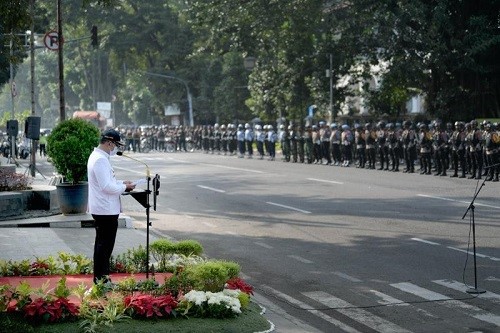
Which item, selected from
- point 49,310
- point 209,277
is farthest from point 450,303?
point 49,310

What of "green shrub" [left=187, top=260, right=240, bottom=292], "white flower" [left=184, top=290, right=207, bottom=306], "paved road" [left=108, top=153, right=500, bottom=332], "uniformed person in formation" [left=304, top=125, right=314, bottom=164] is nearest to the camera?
"white flower" [left=184, top=290, right=207, bottom=306]

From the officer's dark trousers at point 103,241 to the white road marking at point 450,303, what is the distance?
3.84 meters

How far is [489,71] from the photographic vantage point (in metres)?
42.8

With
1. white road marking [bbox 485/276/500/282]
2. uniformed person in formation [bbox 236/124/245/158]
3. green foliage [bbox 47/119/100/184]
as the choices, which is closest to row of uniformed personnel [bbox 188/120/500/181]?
uniformed person in formation [bbox 236/124/245/158]

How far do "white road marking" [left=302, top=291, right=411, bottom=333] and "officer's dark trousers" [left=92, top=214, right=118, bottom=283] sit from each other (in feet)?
8.72

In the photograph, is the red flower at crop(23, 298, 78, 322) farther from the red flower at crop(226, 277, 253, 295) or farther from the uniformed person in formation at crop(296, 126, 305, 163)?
the uniformed person in formation at crop(296, 126, 305, 163)

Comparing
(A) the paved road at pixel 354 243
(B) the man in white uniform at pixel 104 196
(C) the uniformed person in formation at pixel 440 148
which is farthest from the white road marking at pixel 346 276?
(C) the uniformed person in formation at pixel 440 148

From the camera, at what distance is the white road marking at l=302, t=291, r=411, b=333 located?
33.5ft

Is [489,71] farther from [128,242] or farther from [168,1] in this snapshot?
[168,1]

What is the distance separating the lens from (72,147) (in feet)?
67.3

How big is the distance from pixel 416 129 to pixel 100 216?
27.8 meters

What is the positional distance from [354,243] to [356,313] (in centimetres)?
568

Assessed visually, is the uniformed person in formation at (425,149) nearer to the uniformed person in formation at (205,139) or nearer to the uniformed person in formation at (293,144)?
the uniformed person in formation at (293,144)

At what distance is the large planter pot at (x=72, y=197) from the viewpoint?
20.4 meters
